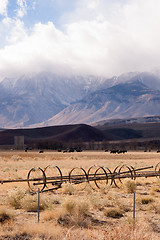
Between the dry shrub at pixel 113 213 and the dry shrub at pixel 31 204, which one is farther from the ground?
the dry shrub at pixel 31 204

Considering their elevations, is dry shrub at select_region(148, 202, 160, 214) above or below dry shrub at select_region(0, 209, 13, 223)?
below

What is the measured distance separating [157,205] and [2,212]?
738 cm

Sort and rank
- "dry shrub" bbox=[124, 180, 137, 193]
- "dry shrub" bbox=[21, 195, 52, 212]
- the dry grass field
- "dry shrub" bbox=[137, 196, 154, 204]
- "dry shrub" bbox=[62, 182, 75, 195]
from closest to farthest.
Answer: the dry grass field, "dry shrub" bbox=[21, 195, 52, 212], "dry shrub" bbox=[137, 196, 154, 204], "dry shrub" bbox=[62, 182, 75, 195], "dry shrub" bbox=[124, 180, 137, 193]

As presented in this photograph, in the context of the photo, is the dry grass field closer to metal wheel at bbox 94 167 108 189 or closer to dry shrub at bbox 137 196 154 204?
dry shrub at bbox 137 196 154 204

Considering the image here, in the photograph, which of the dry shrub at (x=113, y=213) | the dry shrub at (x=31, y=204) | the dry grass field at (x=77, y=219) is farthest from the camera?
the dry shrub at (x=31, y=204)

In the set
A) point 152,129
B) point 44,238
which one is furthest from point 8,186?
point 152,129

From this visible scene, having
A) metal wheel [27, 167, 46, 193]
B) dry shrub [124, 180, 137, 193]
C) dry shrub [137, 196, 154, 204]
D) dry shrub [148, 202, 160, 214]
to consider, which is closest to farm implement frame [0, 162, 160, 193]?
metal wheel [27, 167, 46, 193]

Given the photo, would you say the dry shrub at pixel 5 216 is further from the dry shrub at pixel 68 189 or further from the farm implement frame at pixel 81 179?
the dry shrub at pixel 68 189

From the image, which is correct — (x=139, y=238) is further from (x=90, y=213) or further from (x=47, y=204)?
(x=47, y=204)

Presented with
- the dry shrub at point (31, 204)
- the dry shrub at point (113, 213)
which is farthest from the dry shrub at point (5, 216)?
the dry shrub at point (113, 213)

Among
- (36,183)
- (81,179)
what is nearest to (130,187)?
(81,179)

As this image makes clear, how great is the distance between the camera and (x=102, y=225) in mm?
11016

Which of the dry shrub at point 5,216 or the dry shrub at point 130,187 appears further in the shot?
the dry shrub at point 130,187

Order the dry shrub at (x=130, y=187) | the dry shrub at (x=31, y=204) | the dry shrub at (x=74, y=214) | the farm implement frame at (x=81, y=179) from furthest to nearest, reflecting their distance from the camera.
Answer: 1. the dry shrub at (x=130, y=187)
2. the farm implement frame at (x=81, y=179)
3. the dry shrub at (x=31, y=204)
4. the dry shrub at (x=74, y=214)
